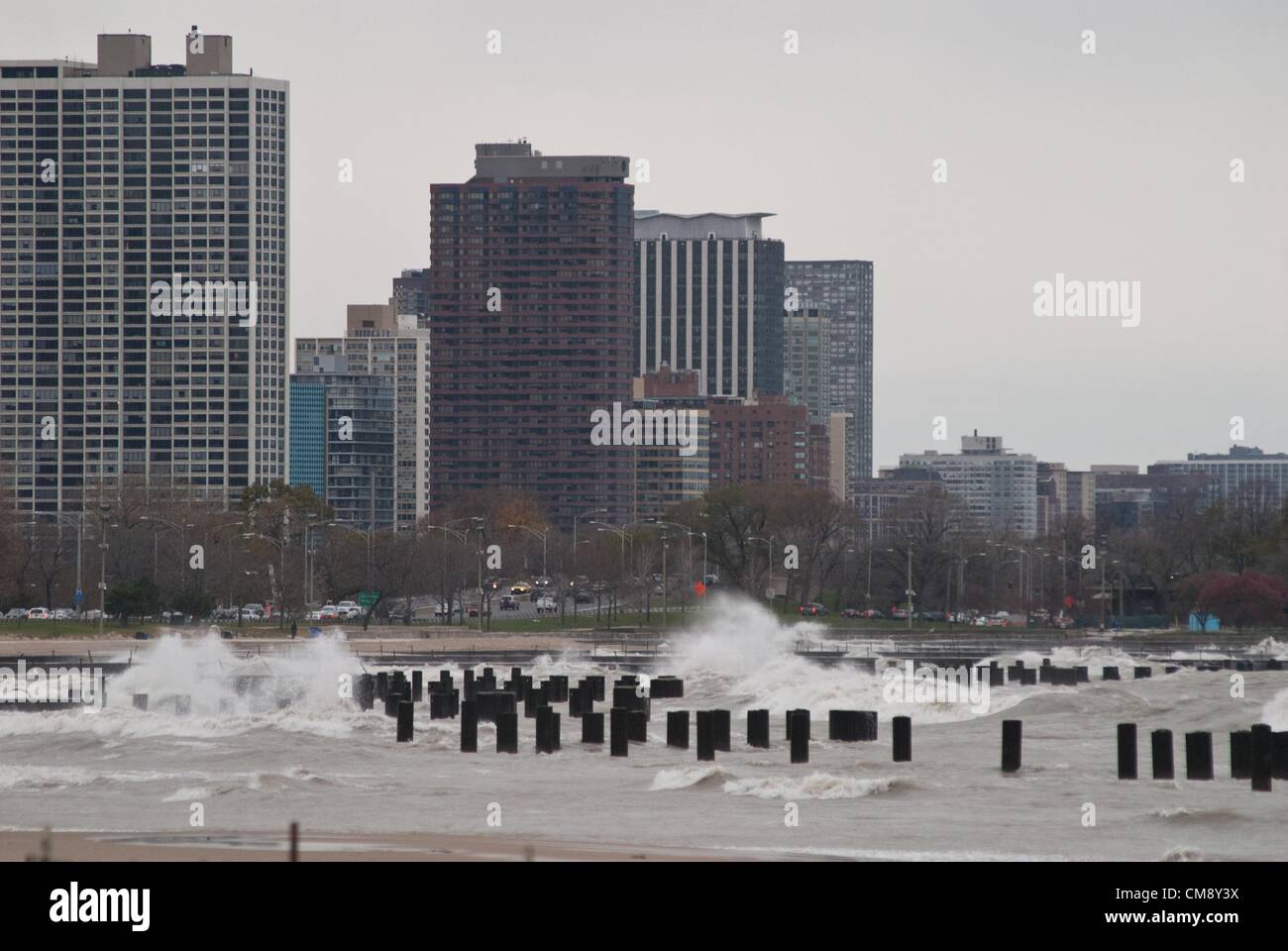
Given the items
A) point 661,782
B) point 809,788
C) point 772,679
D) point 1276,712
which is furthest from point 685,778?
point 772,679

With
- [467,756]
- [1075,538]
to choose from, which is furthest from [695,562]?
[467,756]

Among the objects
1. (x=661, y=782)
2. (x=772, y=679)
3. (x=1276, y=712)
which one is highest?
(x=661, y=782)

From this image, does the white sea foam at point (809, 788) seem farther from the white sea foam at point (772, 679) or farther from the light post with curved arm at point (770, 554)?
the light post with curved arm at point (770, 554)

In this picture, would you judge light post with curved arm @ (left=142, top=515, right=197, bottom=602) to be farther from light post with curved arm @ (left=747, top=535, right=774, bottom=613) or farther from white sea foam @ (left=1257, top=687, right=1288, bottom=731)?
white sea foam @ (left=1257, top=687, right=1288, bottom=731)

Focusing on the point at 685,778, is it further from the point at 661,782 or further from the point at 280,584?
the point at 280,584

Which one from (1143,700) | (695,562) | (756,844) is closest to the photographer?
(756,844)

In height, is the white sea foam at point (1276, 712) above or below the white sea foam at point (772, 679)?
above

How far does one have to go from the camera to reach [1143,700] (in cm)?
5041

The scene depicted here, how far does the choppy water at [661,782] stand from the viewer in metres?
26.2

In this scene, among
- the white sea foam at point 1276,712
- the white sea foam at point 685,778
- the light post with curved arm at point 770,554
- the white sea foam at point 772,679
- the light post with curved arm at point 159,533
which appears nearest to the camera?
the white sea foam at point 685,778

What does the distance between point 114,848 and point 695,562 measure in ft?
372

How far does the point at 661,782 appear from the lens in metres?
31.8

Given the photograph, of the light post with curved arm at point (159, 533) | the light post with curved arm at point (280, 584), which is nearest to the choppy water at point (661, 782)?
the light post with curved arm at point (280, 584)

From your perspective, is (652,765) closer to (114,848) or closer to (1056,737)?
(1056,737)
